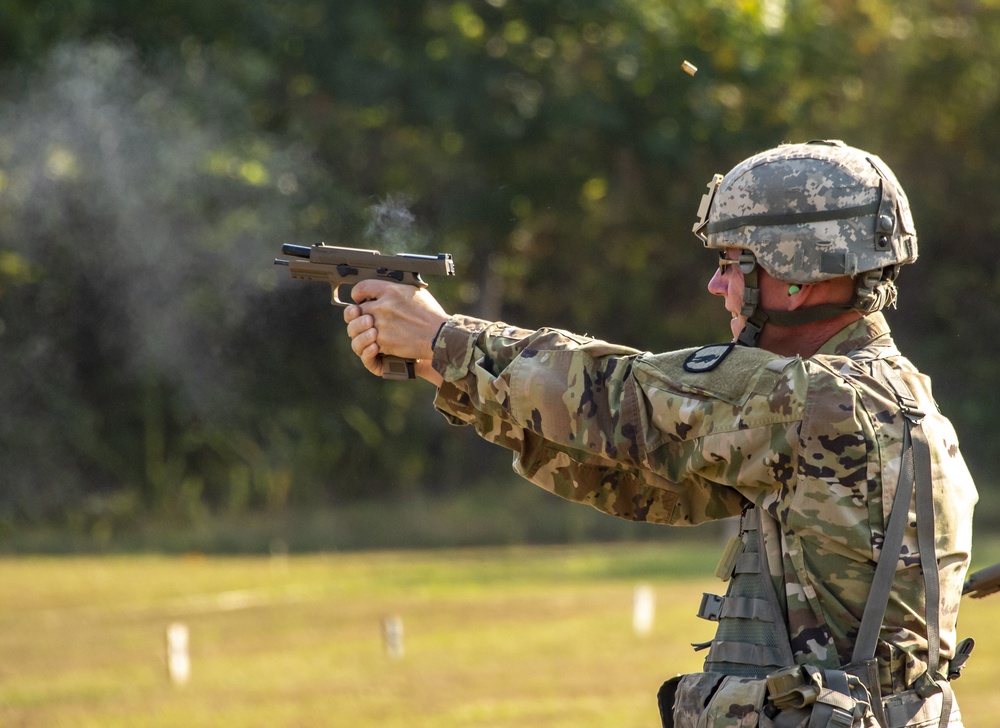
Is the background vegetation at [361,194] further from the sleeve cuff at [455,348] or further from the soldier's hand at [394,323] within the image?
the sleeve cuff at [455,348]

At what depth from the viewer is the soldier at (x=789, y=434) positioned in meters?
2.74

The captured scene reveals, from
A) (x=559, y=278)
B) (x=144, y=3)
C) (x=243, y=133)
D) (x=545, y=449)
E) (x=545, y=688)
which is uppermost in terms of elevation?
(x=144, y=3)

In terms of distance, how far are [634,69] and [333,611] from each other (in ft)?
30.8

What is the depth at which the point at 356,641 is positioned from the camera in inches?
426

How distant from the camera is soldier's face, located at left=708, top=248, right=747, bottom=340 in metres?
3.04

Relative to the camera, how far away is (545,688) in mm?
9141

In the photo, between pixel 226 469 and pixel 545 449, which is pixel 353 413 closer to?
pixel 226 469

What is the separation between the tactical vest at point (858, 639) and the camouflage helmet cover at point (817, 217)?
0.66ft

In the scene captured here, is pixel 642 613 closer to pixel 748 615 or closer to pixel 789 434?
pixel 748 615

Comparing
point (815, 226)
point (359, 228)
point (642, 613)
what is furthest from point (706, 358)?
point (359, 228)

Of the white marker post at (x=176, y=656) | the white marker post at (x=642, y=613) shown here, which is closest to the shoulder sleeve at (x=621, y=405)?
the white marker post at (x=176, y=656)

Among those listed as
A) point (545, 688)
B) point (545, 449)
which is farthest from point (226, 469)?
point (545, 449)

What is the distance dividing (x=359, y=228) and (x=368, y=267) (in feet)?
45.8

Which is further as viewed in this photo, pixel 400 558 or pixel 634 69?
pixel 634 69
